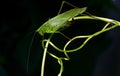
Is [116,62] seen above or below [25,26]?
below

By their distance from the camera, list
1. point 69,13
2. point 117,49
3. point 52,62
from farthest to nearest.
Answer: point 117,49
point 52,62
point 69,13

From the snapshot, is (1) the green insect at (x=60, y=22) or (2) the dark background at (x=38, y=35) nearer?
(1) the green insect at (x=60, y=22)

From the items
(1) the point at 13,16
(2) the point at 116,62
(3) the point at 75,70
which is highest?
(1) the point at 13,16

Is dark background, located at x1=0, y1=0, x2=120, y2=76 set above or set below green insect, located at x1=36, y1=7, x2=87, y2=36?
below

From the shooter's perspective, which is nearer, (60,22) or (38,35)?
(60,22)

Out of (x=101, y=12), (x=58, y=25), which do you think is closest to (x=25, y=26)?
(x=101, y=12)

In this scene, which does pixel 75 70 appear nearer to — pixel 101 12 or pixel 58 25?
pixel 101 12

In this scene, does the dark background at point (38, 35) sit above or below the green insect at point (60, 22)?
below

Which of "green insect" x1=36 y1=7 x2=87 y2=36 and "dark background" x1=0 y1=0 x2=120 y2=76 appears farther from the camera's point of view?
"dark background" x1=0 y1=0 x2=120 y2=76
